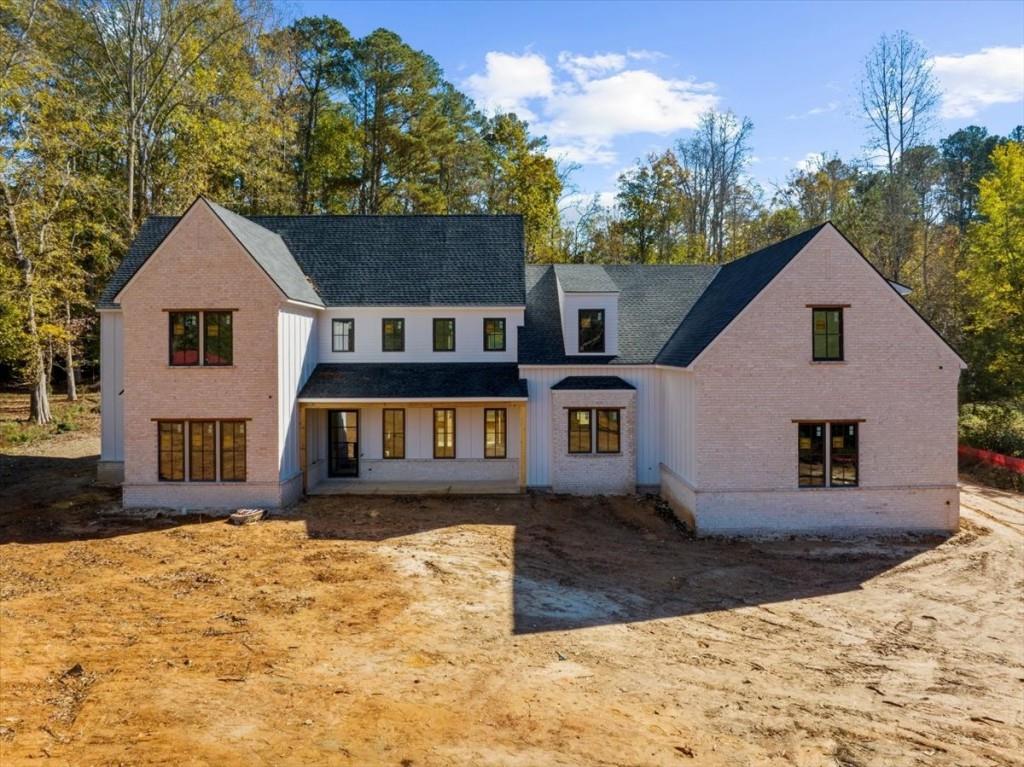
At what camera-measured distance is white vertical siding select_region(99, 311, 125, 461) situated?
2064 centimetres

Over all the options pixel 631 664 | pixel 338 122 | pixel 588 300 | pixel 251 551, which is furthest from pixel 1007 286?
pixel 338 122

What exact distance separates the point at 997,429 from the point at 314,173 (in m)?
38.4

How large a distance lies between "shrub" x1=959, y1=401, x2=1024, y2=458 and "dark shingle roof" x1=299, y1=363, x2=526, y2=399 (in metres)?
19.2

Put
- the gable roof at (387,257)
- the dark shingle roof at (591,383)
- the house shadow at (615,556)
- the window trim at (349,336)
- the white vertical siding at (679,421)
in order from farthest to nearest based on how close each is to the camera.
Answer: the window trim at (349,336)
the gable roof at (387,257)
the dark shingle roof at (591,383)
the white vertical siding at (679,421)
the house shadow at (615,556)

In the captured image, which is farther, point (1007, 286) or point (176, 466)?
point (1007, 286)

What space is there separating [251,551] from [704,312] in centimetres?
1448

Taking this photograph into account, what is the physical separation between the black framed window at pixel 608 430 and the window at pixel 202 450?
36.0 ft

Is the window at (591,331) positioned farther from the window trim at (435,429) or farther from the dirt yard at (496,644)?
the dirt yard at (496,644)

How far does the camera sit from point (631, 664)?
956 centimetres

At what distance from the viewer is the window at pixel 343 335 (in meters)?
21.4

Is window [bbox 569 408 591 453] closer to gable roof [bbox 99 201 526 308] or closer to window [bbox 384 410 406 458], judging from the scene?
gable roof [bbox 99 201 526 308]

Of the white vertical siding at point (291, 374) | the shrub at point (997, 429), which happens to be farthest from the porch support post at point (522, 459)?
the shrub at point (997, 429)

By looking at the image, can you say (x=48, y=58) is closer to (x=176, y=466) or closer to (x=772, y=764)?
(x=176, y=466)

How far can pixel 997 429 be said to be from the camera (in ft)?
84.2
